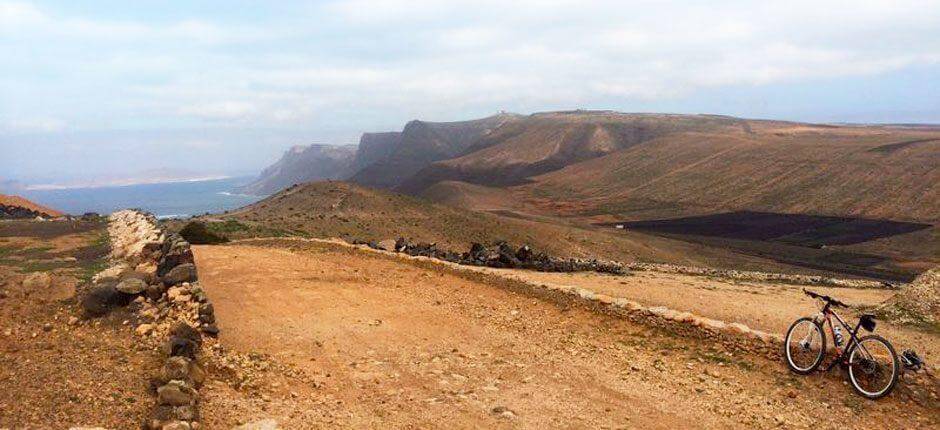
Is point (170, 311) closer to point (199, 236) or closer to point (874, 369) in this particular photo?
point (874, 369)

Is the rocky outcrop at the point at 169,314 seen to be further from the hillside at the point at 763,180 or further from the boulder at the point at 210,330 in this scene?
the hillside at the point at 763,180

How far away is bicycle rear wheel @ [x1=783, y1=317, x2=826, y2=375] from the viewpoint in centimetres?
1039

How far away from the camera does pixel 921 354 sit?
12.0 meters

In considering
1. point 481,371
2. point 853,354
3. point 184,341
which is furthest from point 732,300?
point 184,341

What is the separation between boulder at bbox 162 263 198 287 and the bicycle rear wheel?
12.1m

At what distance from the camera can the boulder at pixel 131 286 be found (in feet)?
38.3

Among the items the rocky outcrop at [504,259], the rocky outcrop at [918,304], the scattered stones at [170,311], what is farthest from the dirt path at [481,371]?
the rocky outcrop at [918,304]

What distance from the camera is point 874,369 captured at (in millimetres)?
9562

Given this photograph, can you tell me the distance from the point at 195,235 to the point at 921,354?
26561mm

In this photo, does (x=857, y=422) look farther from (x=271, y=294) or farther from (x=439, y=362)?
(x=271, y=294)

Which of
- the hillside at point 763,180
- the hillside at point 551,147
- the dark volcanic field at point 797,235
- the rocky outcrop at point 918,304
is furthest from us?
the hillside at point 551,147

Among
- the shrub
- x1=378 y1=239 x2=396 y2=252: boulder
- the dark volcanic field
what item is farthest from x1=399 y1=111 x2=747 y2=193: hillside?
x1=378 y1=239 x2=396 y2=252: boulder

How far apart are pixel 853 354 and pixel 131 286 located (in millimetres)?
13362

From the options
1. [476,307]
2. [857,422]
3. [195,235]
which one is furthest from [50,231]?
[857,422]
